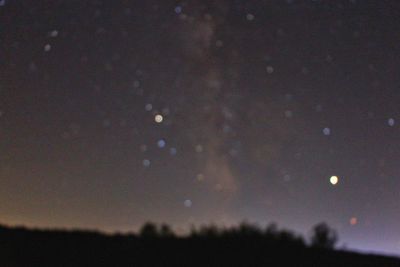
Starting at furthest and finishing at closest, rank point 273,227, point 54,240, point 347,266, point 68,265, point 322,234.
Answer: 1. point 322,234
2. point 273,227
3. point 347,266
4. point 54,240
5. point 68,265

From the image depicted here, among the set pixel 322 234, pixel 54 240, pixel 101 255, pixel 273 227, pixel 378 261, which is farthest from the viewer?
pixel 322 234

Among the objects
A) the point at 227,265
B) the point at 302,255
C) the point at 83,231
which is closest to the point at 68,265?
the point at 227,265

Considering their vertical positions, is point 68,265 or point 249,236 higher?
point 249,236

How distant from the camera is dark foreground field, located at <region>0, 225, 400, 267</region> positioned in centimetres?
1175

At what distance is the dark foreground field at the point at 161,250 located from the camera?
11750 millimetres

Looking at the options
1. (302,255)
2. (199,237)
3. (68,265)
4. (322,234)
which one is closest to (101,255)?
(68,265)

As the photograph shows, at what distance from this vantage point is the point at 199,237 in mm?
15242

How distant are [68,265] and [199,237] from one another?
4514 millimetres

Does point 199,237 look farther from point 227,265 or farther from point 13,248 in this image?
point 13,248

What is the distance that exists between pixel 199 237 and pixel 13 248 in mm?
4442

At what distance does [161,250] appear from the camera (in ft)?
42.6

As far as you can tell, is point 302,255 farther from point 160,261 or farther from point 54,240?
point 54,240

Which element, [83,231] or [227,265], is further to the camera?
[83,231]

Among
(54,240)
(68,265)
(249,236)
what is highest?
(249,236)
